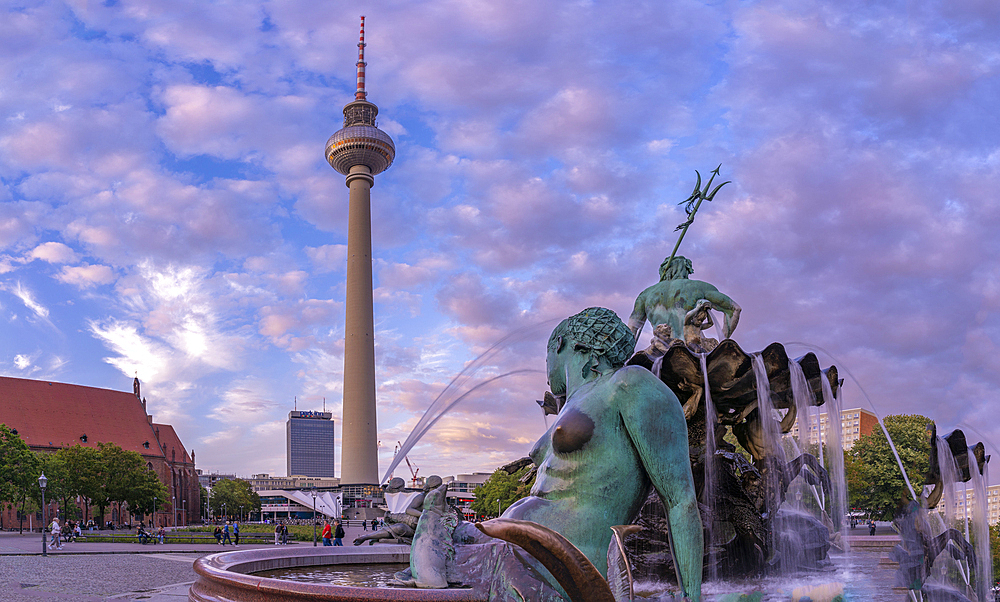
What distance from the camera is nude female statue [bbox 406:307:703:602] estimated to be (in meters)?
2.68

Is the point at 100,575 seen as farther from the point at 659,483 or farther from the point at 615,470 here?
the point at 659,483

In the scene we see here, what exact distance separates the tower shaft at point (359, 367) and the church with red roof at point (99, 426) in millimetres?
20437

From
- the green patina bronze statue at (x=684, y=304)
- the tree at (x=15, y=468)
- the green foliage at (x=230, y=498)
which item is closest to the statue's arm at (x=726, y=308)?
the green patina bronze statue at (x=684, y=304)

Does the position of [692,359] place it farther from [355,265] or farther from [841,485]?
[355,265]

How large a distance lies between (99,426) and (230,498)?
34129 mm

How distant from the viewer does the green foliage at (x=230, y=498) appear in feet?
383

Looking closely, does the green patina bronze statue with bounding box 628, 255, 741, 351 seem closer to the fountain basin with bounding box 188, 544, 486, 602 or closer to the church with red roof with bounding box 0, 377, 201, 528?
the fountain basin with bounding box 188, 544, 486, 602

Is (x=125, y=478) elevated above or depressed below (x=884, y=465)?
below

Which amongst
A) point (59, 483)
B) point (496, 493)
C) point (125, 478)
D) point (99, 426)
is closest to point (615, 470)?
point (496, 493)

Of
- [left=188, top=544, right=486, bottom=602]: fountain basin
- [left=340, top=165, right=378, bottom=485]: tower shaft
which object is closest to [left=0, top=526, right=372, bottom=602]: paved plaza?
[left=188, top=544, right=486, bottom=602]: fountain basin

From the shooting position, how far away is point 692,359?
597 centimetres

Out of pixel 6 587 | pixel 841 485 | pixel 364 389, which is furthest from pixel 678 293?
pixel 364 389

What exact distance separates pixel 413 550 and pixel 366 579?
2452 mm

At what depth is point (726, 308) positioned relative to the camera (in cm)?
767
